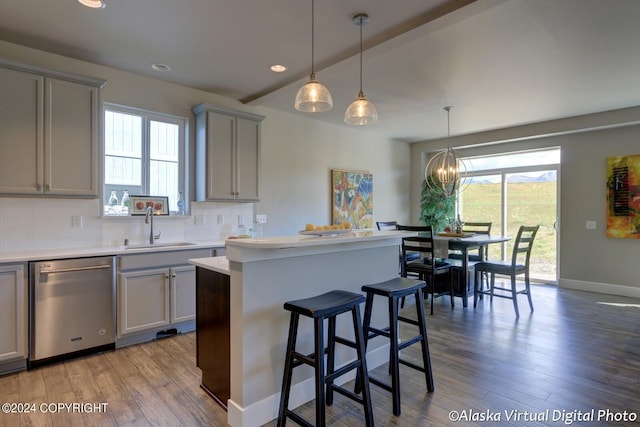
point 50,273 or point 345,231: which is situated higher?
point 345,231

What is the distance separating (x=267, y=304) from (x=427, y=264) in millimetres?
2935

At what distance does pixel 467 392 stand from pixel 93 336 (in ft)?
9.79

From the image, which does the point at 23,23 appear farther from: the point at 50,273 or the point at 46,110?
the point at 50,273

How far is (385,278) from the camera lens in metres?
2.80

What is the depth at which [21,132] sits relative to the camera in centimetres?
283

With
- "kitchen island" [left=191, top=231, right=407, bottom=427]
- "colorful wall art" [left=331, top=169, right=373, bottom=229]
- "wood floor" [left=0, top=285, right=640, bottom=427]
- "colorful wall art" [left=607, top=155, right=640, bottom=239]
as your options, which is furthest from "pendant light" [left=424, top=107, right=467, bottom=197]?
"kitchen island" [left=191, top=231, right=407, bottom=427]

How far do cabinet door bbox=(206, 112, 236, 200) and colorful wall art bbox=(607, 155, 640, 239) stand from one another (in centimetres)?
536

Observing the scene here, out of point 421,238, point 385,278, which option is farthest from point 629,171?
point 385,278

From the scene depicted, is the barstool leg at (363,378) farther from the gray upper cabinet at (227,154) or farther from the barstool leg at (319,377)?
the gray upper cabinet at (227,154)

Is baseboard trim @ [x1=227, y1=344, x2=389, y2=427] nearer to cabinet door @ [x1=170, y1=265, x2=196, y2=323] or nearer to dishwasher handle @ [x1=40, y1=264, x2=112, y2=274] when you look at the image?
cabinet door @ [x1=170, y1=265, x2=196, y2=323]

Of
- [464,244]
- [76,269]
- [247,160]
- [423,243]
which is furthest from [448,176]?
[76,269]

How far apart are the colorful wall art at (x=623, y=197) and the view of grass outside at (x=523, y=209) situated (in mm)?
746

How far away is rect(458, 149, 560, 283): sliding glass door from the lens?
5.74 metres

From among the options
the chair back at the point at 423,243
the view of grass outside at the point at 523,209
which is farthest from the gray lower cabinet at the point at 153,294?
the view of grass outside at the point at 523,209
